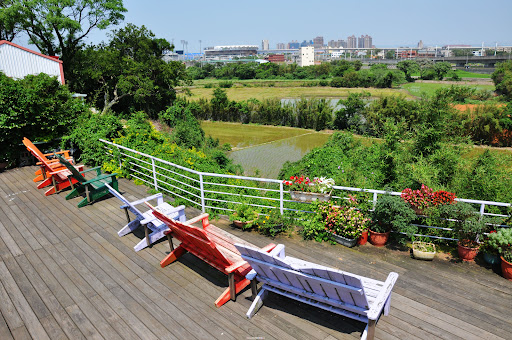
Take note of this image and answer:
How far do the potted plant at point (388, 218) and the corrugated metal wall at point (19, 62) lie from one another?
14.4m

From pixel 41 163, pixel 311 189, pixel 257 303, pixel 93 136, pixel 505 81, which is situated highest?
pixel 505 81

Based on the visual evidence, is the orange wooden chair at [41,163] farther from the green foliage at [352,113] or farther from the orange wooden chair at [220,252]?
the green foliage at [352,113]

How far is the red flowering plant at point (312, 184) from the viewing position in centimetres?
566

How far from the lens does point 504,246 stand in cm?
429

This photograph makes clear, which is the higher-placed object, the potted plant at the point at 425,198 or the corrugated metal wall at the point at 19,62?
the corrugated metal wall at the point at 19,62

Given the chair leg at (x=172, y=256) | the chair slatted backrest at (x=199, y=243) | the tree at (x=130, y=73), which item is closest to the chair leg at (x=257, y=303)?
the chair slatted backrest at (x=199, y=243)

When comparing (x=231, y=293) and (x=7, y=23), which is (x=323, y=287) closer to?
(x=231, y=293)

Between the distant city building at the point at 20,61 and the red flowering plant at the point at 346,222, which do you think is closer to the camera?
the red flowering plant at the point at 346,222

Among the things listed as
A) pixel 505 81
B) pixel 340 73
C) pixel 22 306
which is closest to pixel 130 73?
pixel 22 306

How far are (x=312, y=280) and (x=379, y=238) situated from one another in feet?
7.63

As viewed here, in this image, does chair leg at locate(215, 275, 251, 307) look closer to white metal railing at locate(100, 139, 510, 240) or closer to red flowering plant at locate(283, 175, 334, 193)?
white metal railing at locate(100, 139, 510, 240)

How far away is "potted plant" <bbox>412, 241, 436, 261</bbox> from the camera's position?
4.68 metres

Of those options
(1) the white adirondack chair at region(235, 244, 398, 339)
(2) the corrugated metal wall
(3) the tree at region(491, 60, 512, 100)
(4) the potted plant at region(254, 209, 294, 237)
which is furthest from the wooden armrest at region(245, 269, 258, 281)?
(3) the tree at region(491, 60, 512, 100)

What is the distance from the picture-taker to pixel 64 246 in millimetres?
5348
